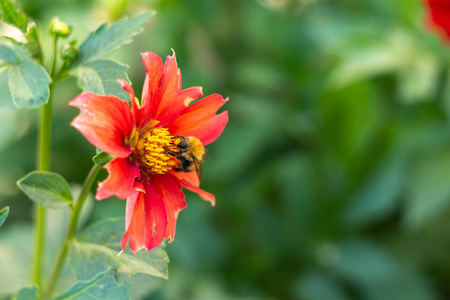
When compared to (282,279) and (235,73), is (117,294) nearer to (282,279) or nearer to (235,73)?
(282,279)

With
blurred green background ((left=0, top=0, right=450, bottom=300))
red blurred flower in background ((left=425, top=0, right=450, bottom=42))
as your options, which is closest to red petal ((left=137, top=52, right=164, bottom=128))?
blurred green background ((left=0, top=0, right=450, bottom=300))

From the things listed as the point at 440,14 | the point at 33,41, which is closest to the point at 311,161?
the point at 440,14

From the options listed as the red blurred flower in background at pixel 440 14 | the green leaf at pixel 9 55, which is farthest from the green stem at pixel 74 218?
the red blurred flower in background at pixel 440 14

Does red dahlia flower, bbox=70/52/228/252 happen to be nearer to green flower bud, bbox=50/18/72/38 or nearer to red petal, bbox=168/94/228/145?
red petal, bbox=168/94/228/145

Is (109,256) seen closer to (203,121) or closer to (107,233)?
(107,233)

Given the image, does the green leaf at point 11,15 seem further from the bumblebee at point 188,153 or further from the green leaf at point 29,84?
the bumblebee at point 188,153

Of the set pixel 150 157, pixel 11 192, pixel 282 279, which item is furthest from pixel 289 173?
pixel 150 157
